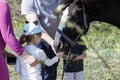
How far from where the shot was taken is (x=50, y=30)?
4.07 metres

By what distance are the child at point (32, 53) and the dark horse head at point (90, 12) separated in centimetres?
45

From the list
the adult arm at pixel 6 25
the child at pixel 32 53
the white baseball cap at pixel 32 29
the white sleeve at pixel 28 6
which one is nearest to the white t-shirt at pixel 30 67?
the child at pixel 32 53

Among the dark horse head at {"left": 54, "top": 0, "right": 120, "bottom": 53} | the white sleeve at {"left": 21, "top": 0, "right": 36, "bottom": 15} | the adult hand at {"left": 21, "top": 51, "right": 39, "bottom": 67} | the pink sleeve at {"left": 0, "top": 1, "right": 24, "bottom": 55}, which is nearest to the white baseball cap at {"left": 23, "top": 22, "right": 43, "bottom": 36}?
the white sleeve at {"left": 21, "top": 0, "right": 36, "bottom": 15}

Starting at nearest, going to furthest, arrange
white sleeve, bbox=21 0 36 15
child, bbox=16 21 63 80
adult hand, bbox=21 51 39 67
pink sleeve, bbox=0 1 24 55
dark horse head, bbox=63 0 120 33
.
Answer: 1. pink sleeve, bbox=0 1 24 55
2. dark horse head, bbox=63 0 120 33
3. adult hand, bbox=21 51 39 67
4. white sleeve, bbox=21 0 36 15
5. child, bbox=16 21 63 80

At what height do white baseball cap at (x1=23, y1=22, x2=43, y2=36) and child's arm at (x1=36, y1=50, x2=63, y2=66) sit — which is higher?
white baseball cap at (x1=23, y1=22, x2=43, y2=36)

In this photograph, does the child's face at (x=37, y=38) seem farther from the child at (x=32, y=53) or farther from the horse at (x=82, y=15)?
the horse at (x=82, y=15)

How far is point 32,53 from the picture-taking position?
13.3 ft

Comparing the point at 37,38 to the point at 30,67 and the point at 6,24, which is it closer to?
the point at 30,67

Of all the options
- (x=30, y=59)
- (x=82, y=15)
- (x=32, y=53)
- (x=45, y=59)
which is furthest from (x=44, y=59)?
(x=82, y=15)

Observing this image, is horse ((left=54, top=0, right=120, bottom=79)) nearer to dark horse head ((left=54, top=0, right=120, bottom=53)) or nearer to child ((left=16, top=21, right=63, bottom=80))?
dark horse head ((left=54, top=0, right=120, bottom=53))

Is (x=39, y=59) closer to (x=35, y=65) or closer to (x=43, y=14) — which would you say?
(x=35, y=65)

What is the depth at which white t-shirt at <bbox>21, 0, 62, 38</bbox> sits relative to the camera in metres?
3.89

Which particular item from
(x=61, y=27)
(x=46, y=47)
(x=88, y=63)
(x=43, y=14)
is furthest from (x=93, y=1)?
(x=88, y=63)

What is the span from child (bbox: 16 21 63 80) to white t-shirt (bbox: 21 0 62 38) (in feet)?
0.35
